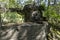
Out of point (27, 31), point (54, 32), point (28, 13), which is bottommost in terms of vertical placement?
point (54, 32)

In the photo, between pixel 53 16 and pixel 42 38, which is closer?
pixel 42 38

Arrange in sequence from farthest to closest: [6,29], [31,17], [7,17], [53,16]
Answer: [53,16] < [7,17] < [31,17] < [6,29]

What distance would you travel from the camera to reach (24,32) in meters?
5.16

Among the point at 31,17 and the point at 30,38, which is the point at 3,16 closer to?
the point at 31,17

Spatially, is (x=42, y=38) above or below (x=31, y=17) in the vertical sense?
below

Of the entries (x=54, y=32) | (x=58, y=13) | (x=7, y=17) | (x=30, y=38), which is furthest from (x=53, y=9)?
(x=30, y=38)

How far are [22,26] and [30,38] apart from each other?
54cm

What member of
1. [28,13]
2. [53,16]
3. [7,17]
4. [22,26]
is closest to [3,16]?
[7,17]

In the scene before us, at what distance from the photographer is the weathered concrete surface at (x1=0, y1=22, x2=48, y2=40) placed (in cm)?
479

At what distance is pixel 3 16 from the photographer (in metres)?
6.87

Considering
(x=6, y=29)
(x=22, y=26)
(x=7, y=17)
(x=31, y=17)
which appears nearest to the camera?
(x=6, y=29)

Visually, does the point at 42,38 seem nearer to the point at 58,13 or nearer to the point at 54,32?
the point at 54,32

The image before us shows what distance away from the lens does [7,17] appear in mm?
6965

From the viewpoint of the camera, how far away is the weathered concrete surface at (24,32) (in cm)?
479
